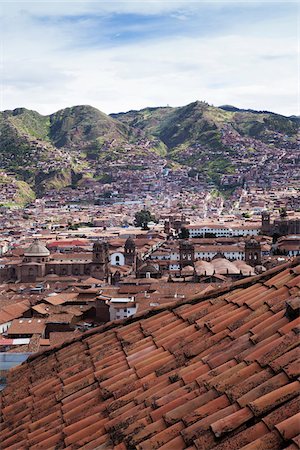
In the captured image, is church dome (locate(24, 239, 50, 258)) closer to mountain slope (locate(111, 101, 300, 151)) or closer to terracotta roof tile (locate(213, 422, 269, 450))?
terracotta roof tile (locate(213, 422, 269, 450))

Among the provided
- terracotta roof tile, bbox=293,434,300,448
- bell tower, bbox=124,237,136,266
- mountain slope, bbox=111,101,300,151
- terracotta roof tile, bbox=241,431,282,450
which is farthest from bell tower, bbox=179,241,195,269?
mountain slope, bbox=111,101,300,151

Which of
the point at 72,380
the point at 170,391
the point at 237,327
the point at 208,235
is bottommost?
the point at 208,235

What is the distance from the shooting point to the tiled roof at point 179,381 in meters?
2.45

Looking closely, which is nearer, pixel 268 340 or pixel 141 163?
pixel 268 340

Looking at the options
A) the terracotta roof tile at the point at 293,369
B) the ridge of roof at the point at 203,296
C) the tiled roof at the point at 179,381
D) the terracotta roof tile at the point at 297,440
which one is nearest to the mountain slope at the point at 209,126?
the ridge of roof at the point at 203,296

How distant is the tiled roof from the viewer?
245 cm

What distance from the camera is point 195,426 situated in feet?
8.37

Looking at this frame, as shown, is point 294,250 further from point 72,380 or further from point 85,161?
point 85,161

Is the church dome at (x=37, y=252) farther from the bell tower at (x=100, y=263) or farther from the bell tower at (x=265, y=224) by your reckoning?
the bell tower at (x=265, y=224)

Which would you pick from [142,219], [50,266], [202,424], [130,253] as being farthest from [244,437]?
[142,219]

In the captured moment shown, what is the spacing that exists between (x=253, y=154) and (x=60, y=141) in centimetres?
5888

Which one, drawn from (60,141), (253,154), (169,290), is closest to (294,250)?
(169,290)

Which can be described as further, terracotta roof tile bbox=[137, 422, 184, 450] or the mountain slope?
the mountain slope

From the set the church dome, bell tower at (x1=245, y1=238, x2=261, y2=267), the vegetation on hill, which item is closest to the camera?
bell tower at (x1=245, y1=238, x2=261, y2=267)
